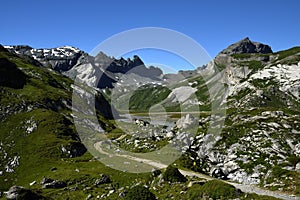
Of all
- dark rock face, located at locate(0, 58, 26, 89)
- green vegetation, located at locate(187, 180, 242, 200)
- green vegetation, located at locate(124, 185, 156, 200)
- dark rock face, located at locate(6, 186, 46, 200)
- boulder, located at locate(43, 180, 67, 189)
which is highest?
dark rock face, located at locate(0, 58, 26, 89)

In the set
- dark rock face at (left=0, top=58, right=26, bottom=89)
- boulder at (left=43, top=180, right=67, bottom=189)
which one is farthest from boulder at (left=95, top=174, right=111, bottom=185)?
dark rock face at (left=0, top=58, right=26, bottom=89)

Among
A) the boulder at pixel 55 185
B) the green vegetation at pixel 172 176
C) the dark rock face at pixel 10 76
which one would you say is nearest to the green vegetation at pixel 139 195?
the green vegetation at pixel 172 176

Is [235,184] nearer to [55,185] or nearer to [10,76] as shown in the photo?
[55,185]

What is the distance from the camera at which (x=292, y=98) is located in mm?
195750

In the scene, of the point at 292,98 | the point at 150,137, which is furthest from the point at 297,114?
the point at 292,98

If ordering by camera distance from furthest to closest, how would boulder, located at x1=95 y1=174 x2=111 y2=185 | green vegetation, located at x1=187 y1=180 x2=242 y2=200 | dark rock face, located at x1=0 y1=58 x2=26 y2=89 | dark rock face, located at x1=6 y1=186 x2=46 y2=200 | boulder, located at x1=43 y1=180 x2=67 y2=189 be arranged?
A: dark rock face, located at x1=0 y1=58 x2=26 y2=89 < boulder, located at x1=43 y1=180 x2=67 y2=189 < boulder, located at x1=95 y1=174 x2=111 y2=185 < dark rock face, located at x1=6 y1=186 x2=46 y2=200 < green vegetation, located at x1=187 y1=180 x2=242 y2=200

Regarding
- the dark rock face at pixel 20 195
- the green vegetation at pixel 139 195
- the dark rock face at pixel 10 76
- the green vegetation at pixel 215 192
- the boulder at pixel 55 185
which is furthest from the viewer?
the dark rock face at pixel 10 76

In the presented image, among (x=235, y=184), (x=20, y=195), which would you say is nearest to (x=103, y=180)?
(x=20, y=195)

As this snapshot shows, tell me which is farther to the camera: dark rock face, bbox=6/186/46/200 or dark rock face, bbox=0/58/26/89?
dark rock face, bbox=0/58/26/89

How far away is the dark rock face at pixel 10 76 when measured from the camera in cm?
13162

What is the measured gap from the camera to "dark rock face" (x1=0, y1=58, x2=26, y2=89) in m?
132

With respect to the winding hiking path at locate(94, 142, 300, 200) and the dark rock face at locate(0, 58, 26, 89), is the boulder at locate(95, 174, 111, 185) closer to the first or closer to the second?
the winding hiking path at locate(94, 142, 300, 200)

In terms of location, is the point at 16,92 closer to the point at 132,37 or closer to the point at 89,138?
the point at 89,138

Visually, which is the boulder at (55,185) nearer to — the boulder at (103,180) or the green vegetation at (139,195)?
the boulder at (103,180)
